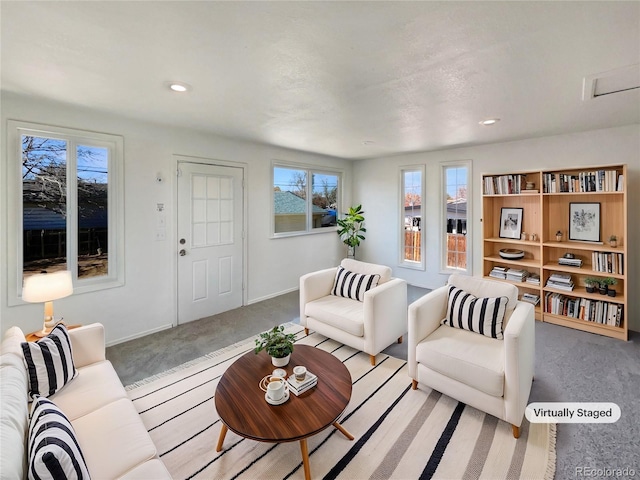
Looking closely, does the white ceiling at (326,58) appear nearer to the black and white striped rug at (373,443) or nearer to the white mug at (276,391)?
the white mug at (276,391)

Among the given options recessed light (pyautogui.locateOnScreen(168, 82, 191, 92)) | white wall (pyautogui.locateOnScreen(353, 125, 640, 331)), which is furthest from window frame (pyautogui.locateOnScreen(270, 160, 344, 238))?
recessed light (pyautogui.locateOnScreen(168, 82, 191, 92))

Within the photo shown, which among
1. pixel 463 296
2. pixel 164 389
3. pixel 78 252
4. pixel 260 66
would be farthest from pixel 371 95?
pixel 78 252

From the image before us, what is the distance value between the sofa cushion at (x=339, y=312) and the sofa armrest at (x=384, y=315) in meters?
0.11

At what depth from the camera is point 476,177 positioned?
4473 mm

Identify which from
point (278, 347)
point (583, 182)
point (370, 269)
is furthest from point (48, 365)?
point (583, 182)

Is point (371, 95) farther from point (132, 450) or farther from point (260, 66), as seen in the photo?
point (132, 450)

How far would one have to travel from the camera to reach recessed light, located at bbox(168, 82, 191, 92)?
223 cm

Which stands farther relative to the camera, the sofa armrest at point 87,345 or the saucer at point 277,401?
the sofa armrest at point 87,345

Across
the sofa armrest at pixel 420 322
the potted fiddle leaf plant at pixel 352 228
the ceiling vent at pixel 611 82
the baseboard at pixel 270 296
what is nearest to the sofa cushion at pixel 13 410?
the sofa armrest at pixel 420 322

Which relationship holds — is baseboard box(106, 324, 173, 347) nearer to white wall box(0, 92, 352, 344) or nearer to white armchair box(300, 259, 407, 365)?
white wall box(0, 92, 352, 344)

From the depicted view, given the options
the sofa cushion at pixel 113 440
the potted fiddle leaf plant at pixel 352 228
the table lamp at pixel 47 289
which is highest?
the potted fiddle leaf plant at pixel 352 228

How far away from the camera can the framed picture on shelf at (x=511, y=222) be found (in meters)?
4.09

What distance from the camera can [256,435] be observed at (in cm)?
145

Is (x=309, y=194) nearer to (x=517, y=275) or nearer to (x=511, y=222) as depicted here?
(x=511, y=222)
